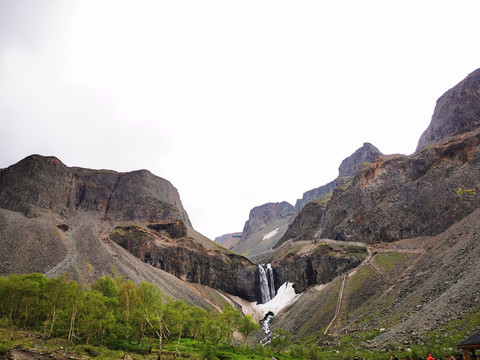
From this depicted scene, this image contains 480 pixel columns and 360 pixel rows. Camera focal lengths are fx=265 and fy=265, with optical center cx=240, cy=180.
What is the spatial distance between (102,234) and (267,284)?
69.3 meters

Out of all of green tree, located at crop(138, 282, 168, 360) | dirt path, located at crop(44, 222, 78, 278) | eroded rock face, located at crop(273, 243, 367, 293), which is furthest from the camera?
eroded rock face, located at crop(273, 243, 367, 293)

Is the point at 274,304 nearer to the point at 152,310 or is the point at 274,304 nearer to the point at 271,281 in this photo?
the point at 271,281

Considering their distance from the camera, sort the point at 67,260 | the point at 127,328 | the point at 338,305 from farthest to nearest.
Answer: the point at 67,260 < the point at 338,305 < the point at 127,328

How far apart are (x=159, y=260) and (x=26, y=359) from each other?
82.9 meters

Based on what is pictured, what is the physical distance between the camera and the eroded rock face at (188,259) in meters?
100

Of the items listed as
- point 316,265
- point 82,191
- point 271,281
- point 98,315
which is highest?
point 82,191

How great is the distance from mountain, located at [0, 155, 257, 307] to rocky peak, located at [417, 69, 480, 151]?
100m

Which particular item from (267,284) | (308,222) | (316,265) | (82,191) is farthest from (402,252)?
(82,191)

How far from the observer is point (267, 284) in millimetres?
109375

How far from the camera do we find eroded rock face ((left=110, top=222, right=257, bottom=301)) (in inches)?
3939

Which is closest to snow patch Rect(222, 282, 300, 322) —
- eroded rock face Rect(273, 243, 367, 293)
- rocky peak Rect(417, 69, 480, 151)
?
eroded rock face Rect(273, 243, 367, 293)

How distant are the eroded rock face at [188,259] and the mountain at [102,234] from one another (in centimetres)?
36

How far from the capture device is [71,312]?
32.1m

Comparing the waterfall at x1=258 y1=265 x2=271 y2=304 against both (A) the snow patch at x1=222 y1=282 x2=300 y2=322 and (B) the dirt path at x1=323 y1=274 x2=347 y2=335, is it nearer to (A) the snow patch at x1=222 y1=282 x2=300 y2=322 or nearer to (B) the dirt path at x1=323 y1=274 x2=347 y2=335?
(A) the snow patch at x1=222 y1=282 x2=300 y2=322
